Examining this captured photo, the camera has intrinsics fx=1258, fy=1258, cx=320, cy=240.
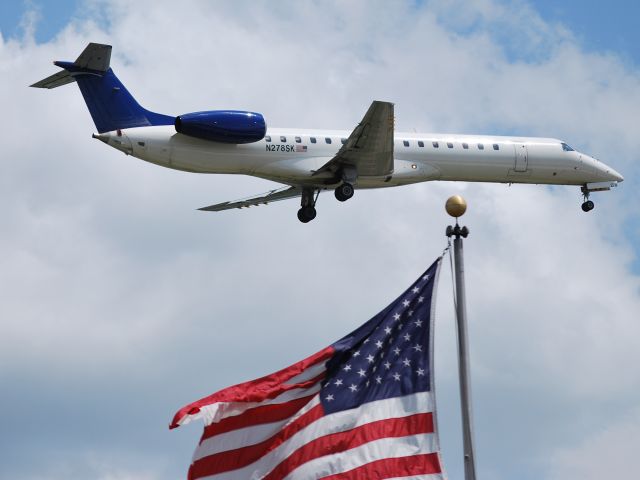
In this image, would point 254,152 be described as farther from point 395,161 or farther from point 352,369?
point 352,369

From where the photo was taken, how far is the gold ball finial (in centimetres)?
1822

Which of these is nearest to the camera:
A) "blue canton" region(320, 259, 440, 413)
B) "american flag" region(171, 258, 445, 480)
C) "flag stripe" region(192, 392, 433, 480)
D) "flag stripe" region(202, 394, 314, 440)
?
"american flag" region(171, 258, 445, 480)

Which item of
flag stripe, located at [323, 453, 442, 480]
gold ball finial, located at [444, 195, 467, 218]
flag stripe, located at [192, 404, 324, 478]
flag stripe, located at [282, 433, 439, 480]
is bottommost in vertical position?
flag stripe, located at [323, 453, 442, 480]

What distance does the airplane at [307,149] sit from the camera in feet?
154

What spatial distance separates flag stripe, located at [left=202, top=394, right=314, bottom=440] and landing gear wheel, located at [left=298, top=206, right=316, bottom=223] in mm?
34016

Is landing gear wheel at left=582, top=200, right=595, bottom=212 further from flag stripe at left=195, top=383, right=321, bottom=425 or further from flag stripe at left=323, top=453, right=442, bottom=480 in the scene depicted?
flag stripe at left=323, top=453, right=442, bottom=480

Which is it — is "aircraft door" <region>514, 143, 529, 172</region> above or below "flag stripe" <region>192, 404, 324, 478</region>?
above

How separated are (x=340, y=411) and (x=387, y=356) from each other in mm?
1070

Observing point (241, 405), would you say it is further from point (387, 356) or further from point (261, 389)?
point (387, 356)

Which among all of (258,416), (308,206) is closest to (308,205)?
(308,206)

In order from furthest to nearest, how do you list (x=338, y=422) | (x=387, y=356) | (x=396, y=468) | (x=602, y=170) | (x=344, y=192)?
(x=602, y=170) < (x=344, y=192) < (x=387, y=356) < (x=338, y=422) < (x=396, y=468)

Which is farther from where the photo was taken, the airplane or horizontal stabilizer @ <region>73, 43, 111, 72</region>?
horizontal stabilizer @ <region>73, 43, 111, 72</region>

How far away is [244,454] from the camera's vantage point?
61.1 feet

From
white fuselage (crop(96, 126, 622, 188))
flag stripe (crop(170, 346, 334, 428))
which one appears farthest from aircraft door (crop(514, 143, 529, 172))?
flag stripe (crop(170, 346, 334, 428))
